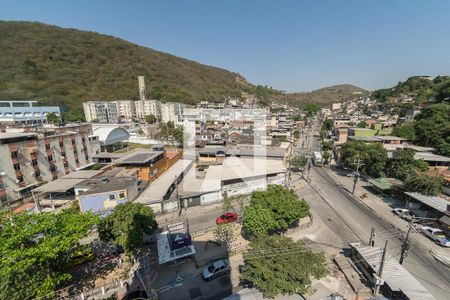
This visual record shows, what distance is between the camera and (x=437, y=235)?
21062 millimetres

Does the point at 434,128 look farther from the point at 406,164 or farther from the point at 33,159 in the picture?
the point at 33,159

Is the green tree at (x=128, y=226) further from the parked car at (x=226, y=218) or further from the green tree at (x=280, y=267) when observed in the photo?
the green tree at (x=280, y=267)

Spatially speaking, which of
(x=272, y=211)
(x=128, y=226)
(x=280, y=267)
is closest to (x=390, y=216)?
(x=272, y=211)

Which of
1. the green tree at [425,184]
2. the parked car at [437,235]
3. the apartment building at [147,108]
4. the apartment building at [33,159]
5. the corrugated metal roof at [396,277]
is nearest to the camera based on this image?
the corrugated metal roof at [396,277]

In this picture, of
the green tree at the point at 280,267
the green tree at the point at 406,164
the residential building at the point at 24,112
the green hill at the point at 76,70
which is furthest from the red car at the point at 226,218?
the green hill at the point at 76,70

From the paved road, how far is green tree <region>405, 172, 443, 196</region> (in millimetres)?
6698

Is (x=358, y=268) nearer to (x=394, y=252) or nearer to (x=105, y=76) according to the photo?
(x=394, y=252)

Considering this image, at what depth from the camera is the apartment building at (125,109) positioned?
111m

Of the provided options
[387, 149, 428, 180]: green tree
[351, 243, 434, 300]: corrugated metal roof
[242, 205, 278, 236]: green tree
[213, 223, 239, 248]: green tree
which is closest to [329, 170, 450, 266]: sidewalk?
[387, 149, 428, 180]: green tree

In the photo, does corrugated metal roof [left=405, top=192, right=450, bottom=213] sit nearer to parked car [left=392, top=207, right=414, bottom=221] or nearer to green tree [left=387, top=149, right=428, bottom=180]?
parked car [left=392, top=207, right=414, bottom=221]

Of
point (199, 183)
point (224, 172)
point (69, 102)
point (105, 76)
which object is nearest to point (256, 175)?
point (224, 172)

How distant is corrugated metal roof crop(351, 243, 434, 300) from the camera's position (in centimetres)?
1349

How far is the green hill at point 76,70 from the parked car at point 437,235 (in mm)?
113337

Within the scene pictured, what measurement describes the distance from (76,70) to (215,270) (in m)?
163
